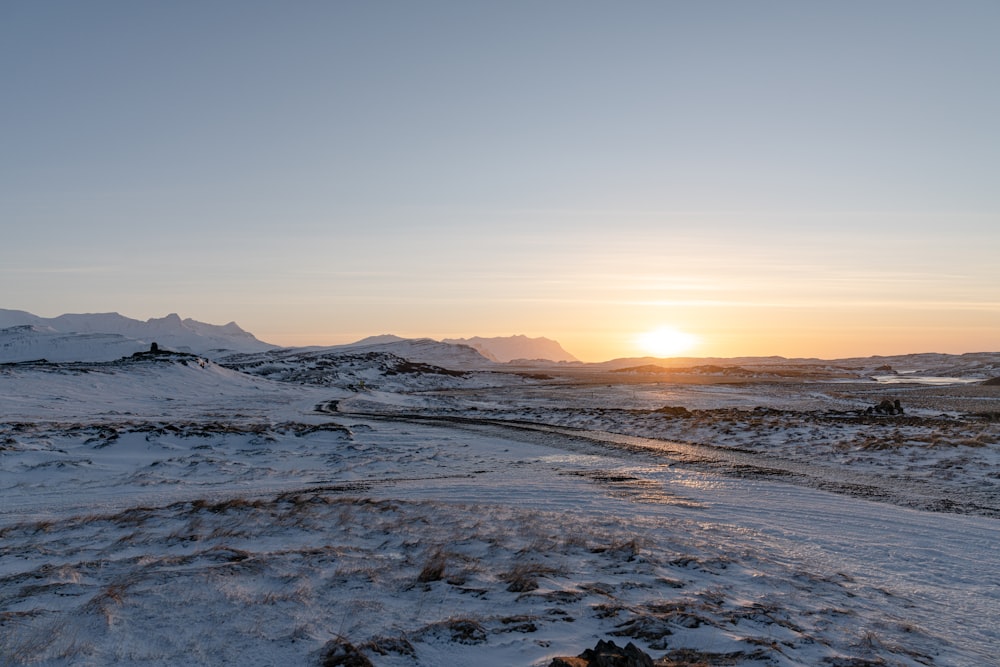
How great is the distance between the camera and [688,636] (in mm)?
6570

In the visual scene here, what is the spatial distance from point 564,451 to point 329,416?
18938 mm

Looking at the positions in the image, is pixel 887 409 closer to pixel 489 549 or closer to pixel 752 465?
pixel 752 465

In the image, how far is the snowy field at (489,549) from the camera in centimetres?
642

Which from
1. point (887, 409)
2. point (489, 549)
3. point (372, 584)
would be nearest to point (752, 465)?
point (489, 549)

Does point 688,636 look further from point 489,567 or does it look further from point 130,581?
point 130,581

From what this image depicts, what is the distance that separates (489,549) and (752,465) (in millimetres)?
13486

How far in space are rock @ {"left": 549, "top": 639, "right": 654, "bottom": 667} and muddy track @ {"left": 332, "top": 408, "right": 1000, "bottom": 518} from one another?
11.7 metres

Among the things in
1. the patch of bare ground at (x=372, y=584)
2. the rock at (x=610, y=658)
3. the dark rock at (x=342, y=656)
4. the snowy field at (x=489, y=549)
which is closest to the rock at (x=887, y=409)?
the snowy field at (x=489, y=549)

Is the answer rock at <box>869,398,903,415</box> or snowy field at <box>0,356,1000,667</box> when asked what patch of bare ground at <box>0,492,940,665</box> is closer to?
snowy field at <box>0,356,1000,667</box>

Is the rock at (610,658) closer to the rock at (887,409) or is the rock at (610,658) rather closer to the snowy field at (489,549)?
the snowy field at (489,549)

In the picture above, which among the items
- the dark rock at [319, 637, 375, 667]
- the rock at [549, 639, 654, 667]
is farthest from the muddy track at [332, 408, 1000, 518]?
the dark rock at [319, 637, 375, 667]

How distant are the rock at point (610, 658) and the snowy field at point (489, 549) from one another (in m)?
0.40

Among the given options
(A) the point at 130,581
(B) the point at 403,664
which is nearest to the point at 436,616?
(B) the point at 403,664

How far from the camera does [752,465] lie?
20250 millimetres
